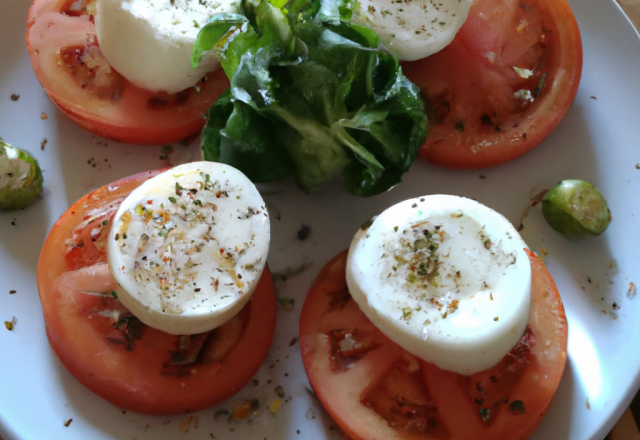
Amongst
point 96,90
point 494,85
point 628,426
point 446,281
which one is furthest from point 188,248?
point 628,426

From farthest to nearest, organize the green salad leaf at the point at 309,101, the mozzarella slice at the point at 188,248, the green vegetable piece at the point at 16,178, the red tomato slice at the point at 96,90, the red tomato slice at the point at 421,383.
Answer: the red tomato slice at the point at 96,90
the green vegetable piece at the point at 16,178
the green salad leaf at the point at 309,101
the red tomato slice at the point at 421,383
the mozzarella slice at the point at 188,248

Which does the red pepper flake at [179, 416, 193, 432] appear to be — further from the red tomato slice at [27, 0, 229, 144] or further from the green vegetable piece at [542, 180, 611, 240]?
the green vegetable piece at [542, 180, 611, 240]

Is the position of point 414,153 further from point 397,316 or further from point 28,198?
point 28,198

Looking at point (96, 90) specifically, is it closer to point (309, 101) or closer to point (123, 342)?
point (309, 101)

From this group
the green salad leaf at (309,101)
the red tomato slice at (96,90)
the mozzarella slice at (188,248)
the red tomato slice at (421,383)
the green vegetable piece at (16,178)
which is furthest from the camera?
the red tomato slice at (96,90)

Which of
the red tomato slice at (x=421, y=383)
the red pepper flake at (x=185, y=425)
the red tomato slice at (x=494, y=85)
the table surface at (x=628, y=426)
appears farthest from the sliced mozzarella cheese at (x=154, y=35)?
the table surface at (x=628, y=426)

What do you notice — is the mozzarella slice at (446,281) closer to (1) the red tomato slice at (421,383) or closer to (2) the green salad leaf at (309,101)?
(1) the red tomato slice at (421,383)

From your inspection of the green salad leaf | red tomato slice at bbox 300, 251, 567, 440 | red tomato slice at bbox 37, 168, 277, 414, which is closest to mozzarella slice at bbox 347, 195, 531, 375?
red tomato slice at bbox 300, 251, 567, 440
